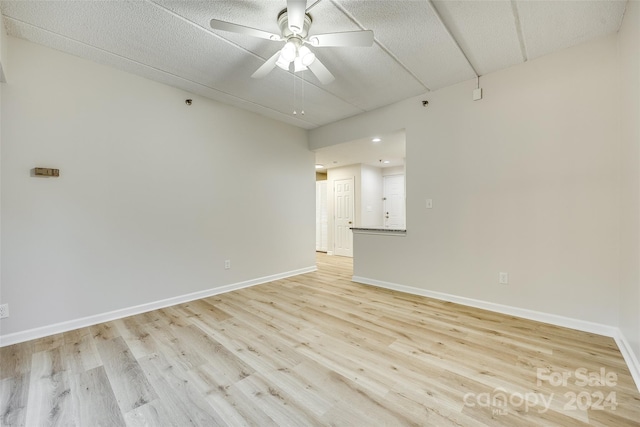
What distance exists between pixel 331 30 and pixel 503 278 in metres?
3.02

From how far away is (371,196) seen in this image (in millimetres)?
6848

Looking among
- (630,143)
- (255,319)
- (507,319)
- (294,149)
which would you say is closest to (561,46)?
(630,143)

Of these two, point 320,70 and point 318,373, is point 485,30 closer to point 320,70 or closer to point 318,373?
point 320,70

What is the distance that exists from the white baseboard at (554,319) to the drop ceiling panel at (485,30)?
2574 millimetres

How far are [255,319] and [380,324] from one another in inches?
50.6

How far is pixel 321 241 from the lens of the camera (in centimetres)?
747

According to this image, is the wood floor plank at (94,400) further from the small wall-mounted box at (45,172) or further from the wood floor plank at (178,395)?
the small wall-mounted box at (45,172)

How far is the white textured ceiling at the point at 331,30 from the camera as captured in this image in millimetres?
1962

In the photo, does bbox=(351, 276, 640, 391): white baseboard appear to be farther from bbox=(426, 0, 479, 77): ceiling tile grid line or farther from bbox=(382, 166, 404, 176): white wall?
bbox=(382, 166, 404, 176): white wall

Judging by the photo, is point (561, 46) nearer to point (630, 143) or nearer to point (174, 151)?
point (630, 143)

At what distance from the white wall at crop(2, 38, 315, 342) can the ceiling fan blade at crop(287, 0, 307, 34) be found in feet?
6.90

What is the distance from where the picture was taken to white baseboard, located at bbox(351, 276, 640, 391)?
6.08 feet

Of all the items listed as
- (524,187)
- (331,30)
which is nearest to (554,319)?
(524,187)

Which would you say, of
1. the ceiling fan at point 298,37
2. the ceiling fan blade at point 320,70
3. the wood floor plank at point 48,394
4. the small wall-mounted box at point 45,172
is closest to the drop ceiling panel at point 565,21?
the ceiling fan at point 298,37
